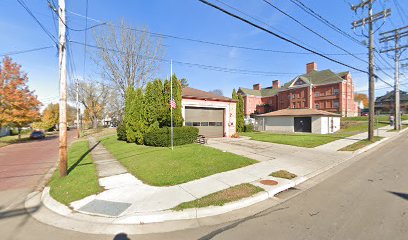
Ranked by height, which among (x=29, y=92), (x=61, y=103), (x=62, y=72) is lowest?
(x=61, y=103)

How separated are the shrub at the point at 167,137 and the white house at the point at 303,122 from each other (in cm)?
1924

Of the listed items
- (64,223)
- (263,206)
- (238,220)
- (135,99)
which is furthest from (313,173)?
(135,99)

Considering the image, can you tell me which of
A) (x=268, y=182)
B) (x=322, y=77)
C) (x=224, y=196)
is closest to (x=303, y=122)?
(x=268, y=182)

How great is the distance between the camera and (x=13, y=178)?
314 inches

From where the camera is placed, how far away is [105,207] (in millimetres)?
4824

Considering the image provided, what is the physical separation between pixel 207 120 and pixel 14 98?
72.0 feet

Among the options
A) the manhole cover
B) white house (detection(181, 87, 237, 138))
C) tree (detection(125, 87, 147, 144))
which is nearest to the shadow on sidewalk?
the manhole cover

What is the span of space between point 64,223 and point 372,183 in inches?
349

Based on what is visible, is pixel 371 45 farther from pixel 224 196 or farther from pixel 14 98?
pixel 14 98

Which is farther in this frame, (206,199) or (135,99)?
(135,99)

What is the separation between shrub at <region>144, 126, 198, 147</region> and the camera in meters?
13.9

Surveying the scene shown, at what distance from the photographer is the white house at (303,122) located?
84.5 ft

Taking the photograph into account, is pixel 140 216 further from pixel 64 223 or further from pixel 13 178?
pixel 13 178

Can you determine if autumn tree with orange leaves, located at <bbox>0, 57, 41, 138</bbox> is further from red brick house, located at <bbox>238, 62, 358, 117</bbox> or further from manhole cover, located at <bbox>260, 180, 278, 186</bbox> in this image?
red brick house, located at <bbox>238, 62, 358, 117</bbox>
